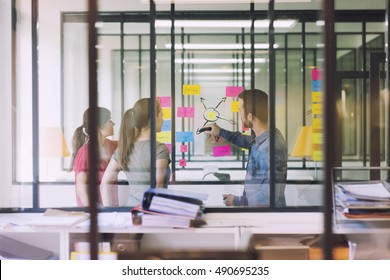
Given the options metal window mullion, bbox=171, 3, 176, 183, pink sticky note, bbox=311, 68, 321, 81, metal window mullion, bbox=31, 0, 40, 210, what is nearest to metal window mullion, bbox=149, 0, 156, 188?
metal window mullion, bbox=31, 0, 40, 210

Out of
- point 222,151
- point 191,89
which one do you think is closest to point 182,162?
point 222,151

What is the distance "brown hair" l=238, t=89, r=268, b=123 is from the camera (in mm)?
4159

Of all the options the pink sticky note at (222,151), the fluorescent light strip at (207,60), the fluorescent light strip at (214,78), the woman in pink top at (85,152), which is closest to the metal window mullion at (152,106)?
the woman in pink top at (85,152)

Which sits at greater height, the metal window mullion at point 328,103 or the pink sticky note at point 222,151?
the metal window mullion at point 328,103

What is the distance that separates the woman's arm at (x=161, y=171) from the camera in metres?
3.75

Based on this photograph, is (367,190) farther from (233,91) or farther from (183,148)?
(233,91)

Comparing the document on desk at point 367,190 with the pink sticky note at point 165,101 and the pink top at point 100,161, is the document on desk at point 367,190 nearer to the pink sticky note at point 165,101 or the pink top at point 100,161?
the pink top at point 100,161

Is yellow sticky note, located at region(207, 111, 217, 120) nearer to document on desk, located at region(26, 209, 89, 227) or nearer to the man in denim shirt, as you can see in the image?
the man in denim shirt

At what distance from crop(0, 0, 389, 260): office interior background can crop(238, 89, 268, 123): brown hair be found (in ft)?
0.59

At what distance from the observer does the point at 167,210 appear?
116 inches

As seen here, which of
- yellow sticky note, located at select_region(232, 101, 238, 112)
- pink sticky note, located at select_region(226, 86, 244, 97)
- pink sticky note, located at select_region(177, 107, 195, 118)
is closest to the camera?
pink sticky note, located at select_region(177, 107, 195, 118)

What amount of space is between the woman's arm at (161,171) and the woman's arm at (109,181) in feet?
1.40

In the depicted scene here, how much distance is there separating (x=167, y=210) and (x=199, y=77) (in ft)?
9.96
